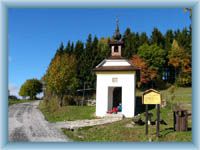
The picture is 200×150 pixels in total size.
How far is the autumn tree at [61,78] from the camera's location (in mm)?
33500

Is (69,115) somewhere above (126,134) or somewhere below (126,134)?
above

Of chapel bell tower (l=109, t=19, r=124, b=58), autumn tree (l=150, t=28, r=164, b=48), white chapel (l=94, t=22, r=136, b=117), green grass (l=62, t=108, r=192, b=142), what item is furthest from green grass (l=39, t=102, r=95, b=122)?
autumn tree (l=150, t=28, r=164, b=48)

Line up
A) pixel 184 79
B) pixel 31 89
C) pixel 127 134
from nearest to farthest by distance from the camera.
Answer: pixel 127 134 → pixel 184 79 → pixel 31 89

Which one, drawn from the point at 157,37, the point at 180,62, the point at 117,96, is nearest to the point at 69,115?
the point at 117,96

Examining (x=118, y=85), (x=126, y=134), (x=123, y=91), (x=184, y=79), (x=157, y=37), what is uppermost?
(x=157, y=37)

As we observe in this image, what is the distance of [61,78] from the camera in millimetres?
33719

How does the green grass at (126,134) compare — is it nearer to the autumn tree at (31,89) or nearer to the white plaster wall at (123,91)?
the white plaster wall at (123,91)

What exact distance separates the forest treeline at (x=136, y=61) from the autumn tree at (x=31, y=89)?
45.3 ft

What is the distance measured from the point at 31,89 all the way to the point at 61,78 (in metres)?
29.7

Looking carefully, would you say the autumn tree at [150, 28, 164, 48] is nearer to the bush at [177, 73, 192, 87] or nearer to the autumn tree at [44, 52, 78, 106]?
the bush at [177, 73, 192, 87]

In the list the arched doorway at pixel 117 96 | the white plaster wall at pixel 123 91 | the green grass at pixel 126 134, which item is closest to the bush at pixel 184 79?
the arched doorway at pixel 117 96

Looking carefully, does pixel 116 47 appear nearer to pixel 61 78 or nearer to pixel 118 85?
pixel 118 85
